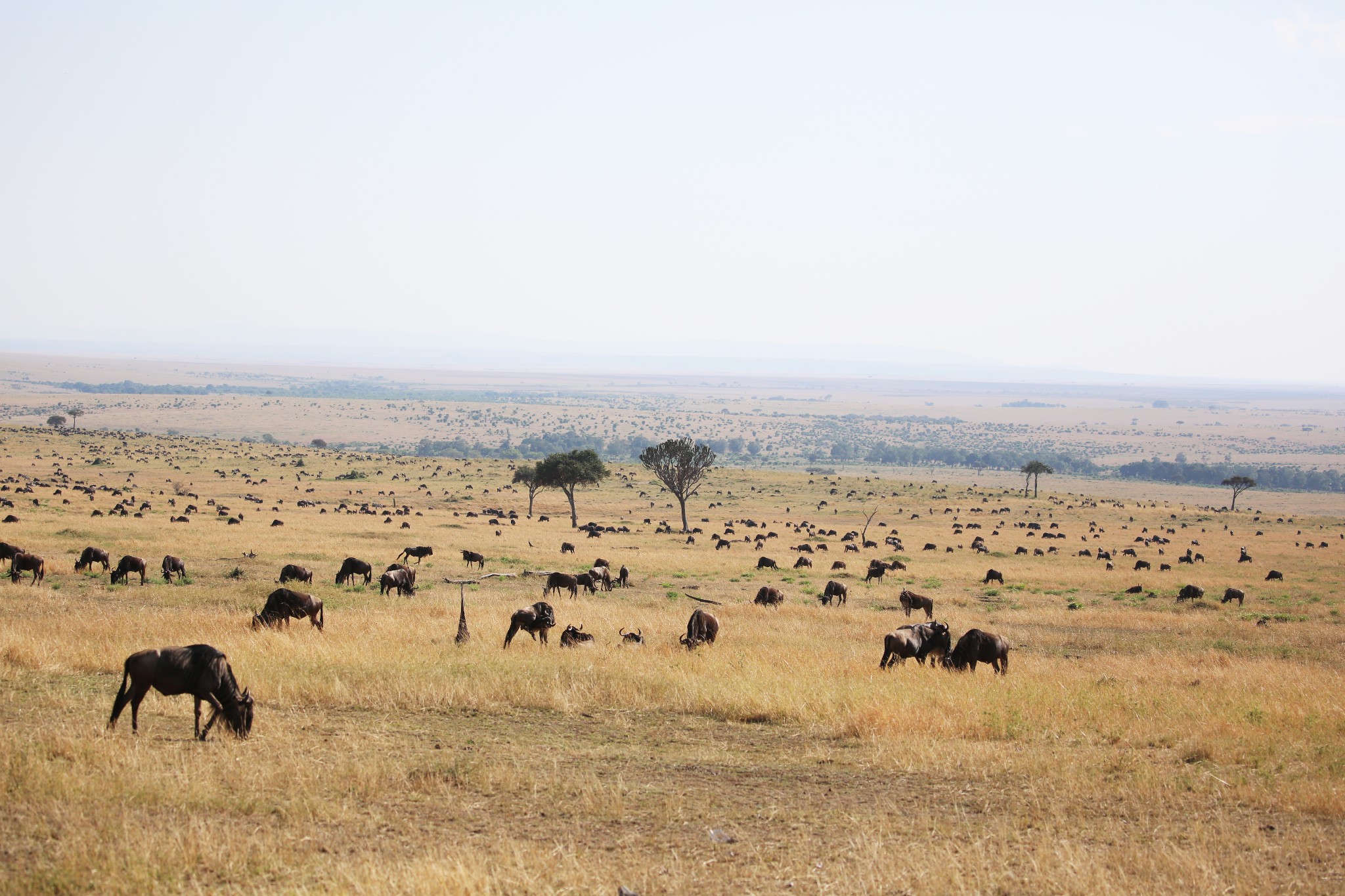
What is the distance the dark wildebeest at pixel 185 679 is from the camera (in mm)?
10836

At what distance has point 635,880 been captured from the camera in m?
7.70

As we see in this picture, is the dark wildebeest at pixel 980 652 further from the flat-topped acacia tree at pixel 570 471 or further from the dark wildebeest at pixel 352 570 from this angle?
the flat-topped acacia tree at pixel 570 471

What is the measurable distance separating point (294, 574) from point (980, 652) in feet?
61.3

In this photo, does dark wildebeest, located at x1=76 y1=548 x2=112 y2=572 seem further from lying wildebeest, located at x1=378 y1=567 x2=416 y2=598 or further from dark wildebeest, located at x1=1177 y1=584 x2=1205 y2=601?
dark wildebeest, located at x1=1177 y1=584 x2=1205 y2=601

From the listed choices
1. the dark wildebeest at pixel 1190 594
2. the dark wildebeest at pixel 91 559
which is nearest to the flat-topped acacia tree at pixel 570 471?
the dark wildebeest at pixel 91 559

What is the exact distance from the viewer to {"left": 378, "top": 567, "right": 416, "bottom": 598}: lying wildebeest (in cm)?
2622

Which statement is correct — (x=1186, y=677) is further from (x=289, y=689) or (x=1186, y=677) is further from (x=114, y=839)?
(x=114, y=839)

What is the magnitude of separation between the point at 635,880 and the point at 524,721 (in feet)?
19.2

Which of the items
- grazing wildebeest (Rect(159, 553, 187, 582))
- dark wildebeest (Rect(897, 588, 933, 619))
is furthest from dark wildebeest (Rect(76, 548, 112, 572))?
dark wildebeest (Rect(897, 588, 933, 619))

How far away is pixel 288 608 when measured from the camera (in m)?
19.1

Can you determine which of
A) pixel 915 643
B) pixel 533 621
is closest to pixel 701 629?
pixel 533 621

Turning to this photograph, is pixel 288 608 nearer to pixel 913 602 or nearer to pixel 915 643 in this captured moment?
pixel 915 643

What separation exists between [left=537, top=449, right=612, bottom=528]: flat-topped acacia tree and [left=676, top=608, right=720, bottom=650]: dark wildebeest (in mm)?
48052

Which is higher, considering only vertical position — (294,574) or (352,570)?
(294,574)
